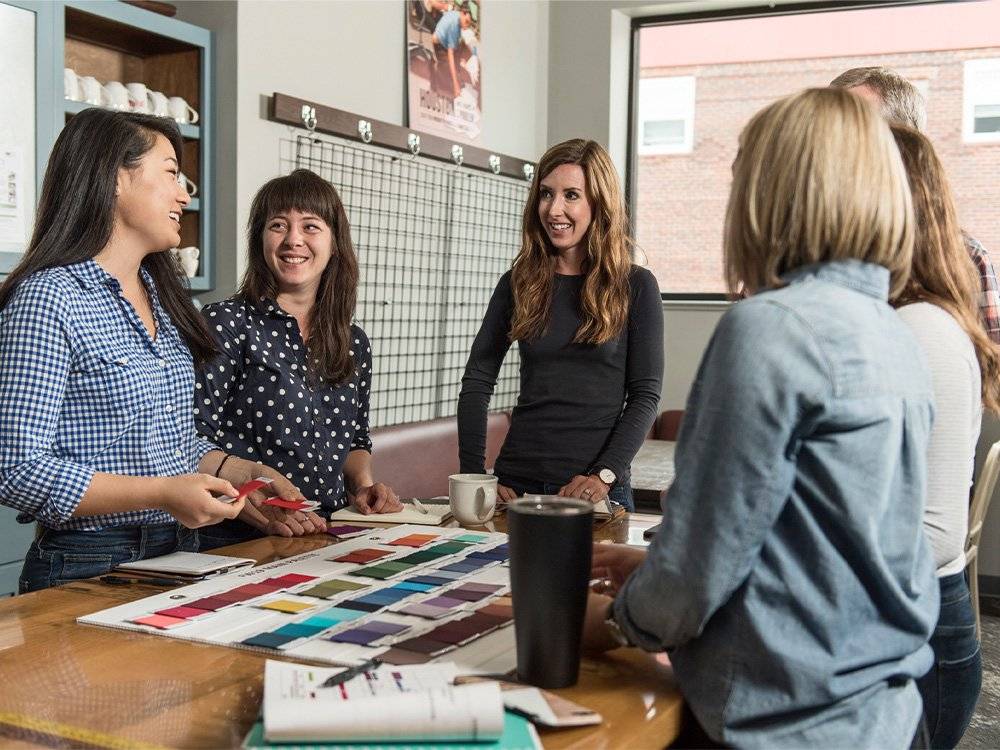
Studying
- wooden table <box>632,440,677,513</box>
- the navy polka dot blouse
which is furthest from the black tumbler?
wooden table <box>632,440,677,513</box>

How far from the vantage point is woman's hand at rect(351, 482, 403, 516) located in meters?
1.88

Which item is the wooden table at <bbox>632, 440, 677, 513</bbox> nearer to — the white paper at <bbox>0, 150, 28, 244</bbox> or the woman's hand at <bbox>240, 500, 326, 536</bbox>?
the woman's hand at <bbox>240, 500, 326, 536</bbox>

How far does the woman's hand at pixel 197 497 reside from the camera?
1.40 metres

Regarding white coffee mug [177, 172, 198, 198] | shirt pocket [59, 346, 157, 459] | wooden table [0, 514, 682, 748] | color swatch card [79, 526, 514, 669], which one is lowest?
wooden table [0, 514, 682, 748]

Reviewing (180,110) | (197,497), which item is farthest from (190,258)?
(197,497)

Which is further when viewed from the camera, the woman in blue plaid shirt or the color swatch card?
the woman in blue plaid shirt

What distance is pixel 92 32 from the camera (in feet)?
10.1

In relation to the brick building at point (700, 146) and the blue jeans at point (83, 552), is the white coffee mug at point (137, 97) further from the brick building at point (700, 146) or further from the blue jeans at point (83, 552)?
the brick building at point (700, 146)

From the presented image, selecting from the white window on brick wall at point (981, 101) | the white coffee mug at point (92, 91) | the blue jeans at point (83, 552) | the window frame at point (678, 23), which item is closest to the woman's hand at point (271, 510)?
the blue jeans at point (83, 552)

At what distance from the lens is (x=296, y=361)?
2102 millimetres

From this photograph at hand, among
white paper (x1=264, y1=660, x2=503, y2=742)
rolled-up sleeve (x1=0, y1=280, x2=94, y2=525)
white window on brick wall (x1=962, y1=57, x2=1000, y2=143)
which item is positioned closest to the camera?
white paper (x1=264, y1=660, x2=503, y2=742)

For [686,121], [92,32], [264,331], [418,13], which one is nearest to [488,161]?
[418,13]

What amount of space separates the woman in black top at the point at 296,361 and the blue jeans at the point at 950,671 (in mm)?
953

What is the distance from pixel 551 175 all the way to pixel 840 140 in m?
1.57
